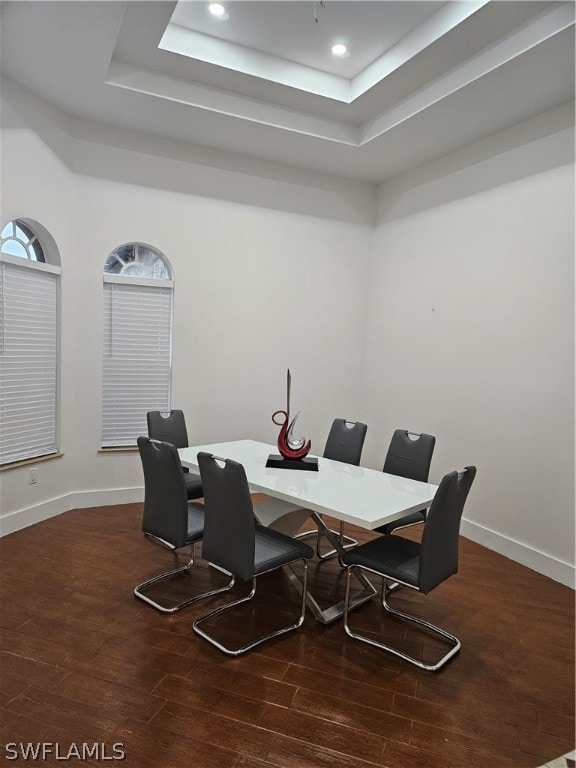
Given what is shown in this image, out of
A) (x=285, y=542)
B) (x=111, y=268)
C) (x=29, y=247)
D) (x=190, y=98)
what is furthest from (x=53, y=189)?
(x=285, y=542)

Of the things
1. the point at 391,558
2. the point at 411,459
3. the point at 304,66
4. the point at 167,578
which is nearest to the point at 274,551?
the point at 391,558

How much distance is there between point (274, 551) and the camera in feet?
8.76

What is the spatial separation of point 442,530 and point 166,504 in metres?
Result: 1.50

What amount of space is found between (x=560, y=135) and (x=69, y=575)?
464 centimetres

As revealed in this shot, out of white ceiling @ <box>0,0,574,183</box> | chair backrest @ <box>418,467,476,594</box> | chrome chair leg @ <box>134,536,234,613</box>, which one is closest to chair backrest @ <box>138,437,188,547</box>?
chrome chair leg @ <box>134,536,234,613</box>

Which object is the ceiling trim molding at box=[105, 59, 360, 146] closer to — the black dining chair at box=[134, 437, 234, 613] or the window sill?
the black dining chair at box=[134, 437, 234, 613]

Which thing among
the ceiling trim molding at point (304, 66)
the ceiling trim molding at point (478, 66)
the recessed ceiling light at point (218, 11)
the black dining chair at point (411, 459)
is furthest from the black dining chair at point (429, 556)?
the recessed ceiling light at point (218, 11)

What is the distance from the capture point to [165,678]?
90.7 inches

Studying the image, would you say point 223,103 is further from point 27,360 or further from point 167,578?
point 167,578

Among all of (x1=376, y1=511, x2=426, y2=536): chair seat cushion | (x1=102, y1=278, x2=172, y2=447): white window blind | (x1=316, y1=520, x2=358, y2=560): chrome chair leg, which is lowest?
(x1=316, y1=520, x2=358, y2=560): chrome chair leg

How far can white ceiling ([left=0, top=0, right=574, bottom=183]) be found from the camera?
3.05 m

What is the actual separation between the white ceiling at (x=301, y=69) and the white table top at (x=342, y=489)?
2772mm

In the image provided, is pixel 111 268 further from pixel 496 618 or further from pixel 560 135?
pixel 496 618

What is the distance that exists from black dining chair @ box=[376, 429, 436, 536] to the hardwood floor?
48 cm
